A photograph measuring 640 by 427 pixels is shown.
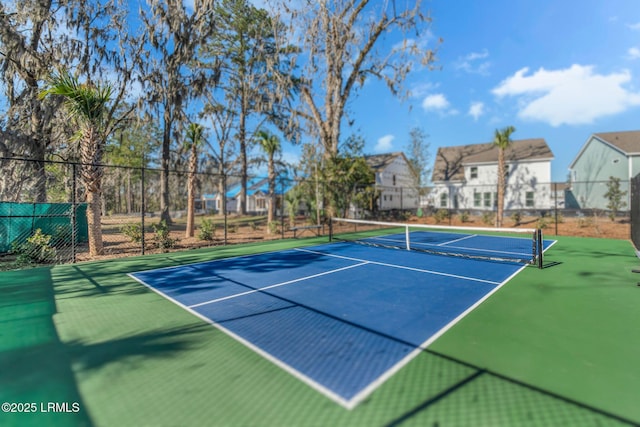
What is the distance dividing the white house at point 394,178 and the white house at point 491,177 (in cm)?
292

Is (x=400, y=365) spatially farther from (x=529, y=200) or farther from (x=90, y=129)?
(x=529, y=200)

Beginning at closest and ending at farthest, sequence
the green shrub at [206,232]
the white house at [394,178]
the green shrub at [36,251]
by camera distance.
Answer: the green shrub at [36,251]
the green shrub at [206,232]
the white house at [394,178]

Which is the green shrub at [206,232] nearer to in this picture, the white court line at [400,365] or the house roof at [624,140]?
the white court line at [400,365]

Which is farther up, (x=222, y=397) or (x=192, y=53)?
(x=192, y=53)

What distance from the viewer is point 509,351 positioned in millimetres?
3285

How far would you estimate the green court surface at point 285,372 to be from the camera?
7.60 feet

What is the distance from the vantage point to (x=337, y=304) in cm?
482

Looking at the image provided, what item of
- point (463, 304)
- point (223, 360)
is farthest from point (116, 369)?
point (463, 304)

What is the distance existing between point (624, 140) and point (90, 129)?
3484 centimetres

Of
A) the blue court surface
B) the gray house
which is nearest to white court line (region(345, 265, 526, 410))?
the blue court surface

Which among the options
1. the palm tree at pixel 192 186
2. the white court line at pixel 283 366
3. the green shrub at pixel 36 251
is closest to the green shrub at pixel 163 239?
the green shrub at pixel 36 251

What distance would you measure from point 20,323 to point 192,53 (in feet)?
52.2

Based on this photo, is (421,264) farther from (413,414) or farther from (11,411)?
(11,411)

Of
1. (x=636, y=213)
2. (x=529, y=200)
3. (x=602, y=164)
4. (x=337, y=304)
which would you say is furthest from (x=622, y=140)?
(x=337, y=304)
